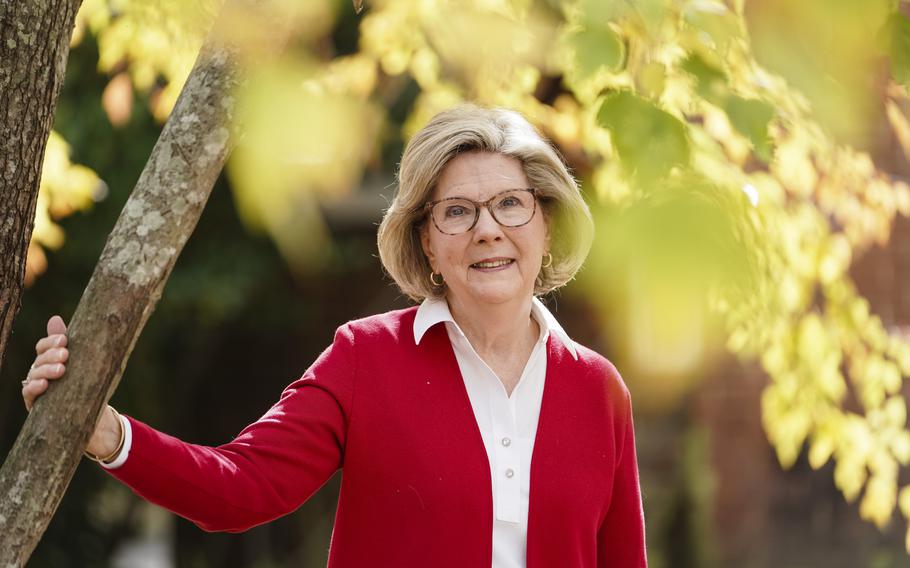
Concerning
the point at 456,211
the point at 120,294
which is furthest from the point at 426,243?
the point at 120,294

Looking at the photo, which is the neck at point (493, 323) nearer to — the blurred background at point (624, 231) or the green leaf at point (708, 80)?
the blurred background at point (624, 231)

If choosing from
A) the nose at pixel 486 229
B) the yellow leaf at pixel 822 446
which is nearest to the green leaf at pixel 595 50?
the nose at pixel 486 229

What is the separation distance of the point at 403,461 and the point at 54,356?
2.06 feet

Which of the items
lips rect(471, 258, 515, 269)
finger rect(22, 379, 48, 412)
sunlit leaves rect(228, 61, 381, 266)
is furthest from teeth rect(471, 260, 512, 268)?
finger rect(22, 379, 48, 412)

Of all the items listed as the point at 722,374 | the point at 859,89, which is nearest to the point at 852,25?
the point at 859,89

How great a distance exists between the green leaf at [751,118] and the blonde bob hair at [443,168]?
69 centimetres

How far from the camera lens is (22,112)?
6.05ft

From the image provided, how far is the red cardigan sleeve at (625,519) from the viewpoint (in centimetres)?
236

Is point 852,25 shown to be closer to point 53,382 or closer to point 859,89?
point 859,89

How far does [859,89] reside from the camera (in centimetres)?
154

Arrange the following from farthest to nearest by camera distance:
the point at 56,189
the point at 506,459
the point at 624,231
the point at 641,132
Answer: the point at 56,189 → the point at 506,459 → the point at 641,132 → the point at 624,231

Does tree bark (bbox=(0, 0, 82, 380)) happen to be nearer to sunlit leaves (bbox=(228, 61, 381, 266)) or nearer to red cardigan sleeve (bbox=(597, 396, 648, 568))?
sunlit leaves (bbox=(228, 61, 381, 266))

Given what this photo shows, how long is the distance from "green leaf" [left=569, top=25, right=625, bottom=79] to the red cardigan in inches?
32.7

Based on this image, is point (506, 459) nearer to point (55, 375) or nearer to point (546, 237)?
point (546, 237)
